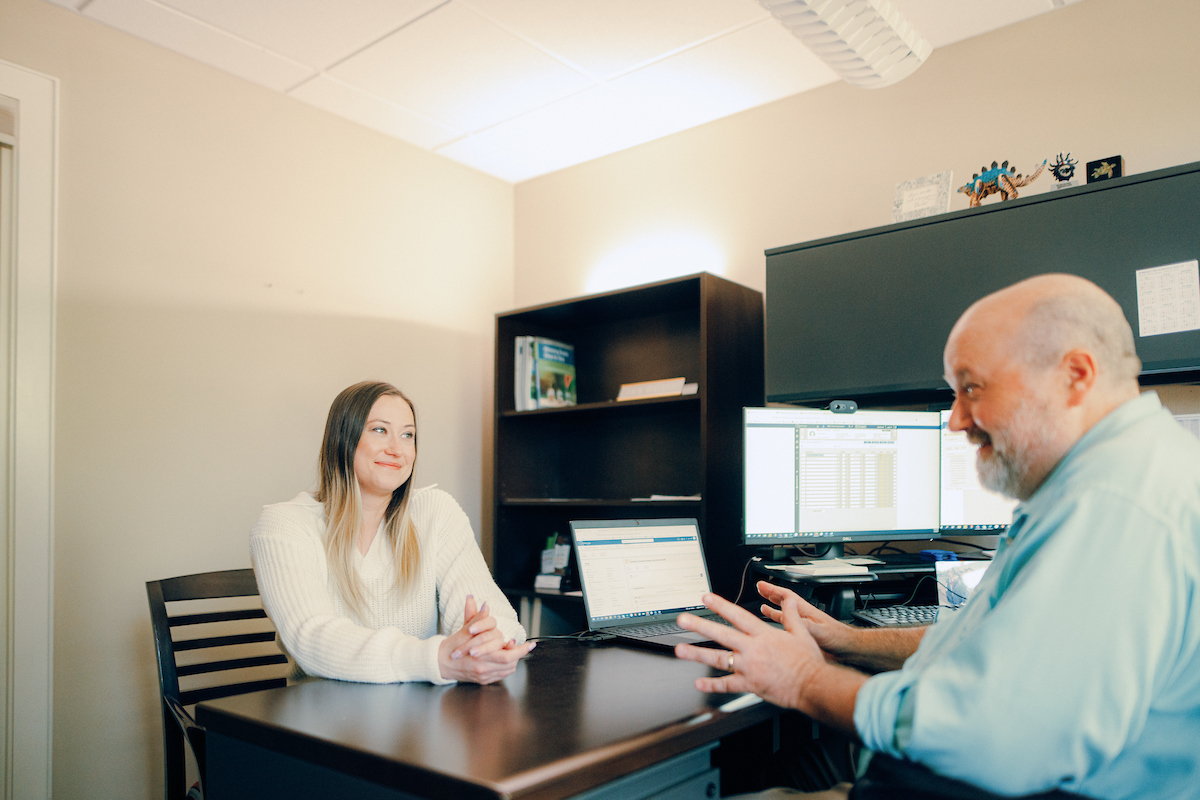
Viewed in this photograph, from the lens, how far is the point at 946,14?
2455 millimetres

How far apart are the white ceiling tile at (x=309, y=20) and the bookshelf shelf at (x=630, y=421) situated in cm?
111

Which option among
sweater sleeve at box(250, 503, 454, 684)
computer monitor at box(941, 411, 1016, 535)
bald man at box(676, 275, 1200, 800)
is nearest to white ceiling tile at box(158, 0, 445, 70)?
sweater sleeve at box(250, 503, 454, 684)

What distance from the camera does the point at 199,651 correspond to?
2.59 metres

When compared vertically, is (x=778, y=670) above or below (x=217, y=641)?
→ above

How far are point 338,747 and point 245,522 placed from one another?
1930 millimetres

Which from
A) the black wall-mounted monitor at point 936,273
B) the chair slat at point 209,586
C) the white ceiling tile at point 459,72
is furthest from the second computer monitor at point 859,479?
the white ceiling tile at point 459,72

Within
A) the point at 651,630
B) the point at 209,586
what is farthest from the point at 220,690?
the point at 651,630

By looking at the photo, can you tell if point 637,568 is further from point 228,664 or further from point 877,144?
point 877,144

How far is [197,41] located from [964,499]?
2.75m

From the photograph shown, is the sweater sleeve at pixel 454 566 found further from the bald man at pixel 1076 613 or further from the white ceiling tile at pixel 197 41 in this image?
the white ceiling tile at pixel 197 41

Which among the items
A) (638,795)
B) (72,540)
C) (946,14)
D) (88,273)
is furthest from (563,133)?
(638,795)

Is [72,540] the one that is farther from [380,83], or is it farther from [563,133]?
[563,133]

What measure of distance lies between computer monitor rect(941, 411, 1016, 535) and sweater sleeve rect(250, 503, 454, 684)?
4.97 feet

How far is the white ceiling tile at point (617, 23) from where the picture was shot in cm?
241
